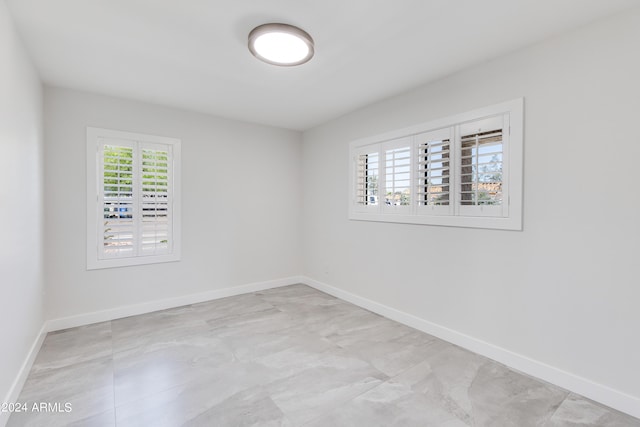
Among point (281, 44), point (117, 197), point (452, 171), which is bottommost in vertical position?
point (117, 197)

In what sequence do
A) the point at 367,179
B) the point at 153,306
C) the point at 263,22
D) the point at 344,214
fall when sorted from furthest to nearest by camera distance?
the point at 344,214, the point at 367,179, the point at 153,306, the point at 263,22

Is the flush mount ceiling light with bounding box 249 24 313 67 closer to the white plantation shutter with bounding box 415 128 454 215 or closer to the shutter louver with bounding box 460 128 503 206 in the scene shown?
the white plantation shutter with bounding box 415 128 454 215

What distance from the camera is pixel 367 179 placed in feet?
12.7

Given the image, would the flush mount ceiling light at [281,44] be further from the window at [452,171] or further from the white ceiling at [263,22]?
the window at [452,171]

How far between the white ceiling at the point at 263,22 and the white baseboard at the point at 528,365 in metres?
2.46

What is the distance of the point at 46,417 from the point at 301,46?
2990 mm

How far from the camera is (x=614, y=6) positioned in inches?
74.6

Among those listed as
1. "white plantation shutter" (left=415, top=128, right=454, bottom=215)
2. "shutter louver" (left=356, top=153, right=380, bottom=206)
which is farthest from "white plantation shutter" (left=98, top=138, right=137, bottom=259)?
"white plantation shutter" (left=415, top=128, right=454, bottom=215)

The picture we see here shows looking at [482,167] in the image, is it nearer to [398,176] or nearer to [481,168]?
[481,168]

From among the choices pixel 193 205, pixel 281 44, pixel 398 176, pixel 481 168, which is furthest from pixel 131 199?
pixel 481 168

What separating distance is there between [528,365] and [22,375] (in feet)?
12.4

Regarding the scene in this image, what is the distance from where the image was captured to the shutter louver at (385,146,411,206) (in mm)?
3322

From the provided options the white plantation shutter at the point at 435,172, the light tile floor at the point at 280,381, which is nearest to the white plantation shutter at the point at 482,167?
the white plantation shutter at the point at 435,172

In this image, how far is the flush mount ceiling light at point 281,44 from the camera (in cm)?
209
